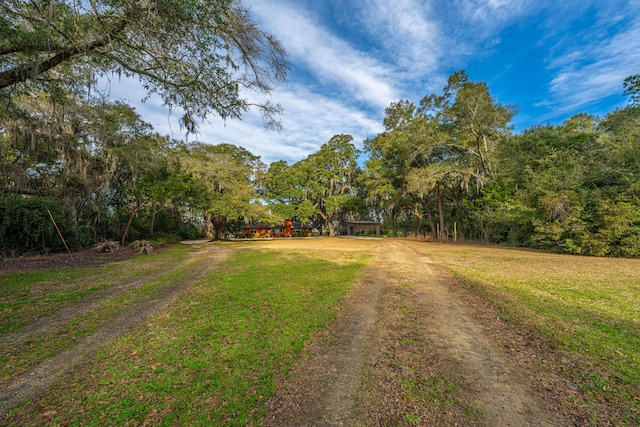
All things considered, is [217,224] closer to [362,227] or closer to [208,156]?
[208,156]

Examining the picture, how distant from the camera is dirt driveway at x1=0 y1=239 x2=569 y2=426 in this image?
2086 mm

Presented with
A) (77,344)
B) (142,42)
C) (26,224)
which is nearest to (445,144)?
(142,42)

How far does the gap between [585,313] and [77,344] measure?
8.07m

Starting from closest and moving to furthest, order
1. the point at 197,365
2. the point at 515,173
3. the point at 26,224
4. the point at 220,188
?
1. the point at 197,365
2. the point at 26,224
3. the point at 515,173
4. the point at 220,188

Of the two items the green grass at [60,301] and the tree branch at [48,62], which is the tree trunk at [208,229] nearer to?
the green grass at [60,301]

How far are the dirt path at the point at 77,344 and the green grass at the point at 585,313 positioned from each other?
215 inches

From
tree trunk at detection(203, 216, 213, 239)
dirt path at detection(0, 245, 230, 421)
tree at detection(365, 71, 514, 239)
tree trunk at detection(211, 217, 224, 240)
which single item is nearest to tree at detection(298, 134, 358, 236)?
tree at detection(365, 71, 514, 239)

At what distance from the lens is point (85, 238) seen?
13625 millimetres

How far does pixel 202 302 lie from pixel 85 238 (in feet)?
45.7

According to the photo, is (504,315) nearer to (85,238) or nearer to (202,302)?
(202,302)

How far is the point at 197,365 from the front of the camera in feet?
9.27

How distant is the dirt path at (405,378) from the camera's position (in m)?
2.07

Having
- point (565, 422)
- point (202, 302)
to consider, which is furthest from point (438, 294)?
point (202, 302)

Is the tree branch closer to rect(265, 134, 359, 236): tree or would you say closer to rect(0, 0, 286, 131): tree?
rect(0, 0, 286, 131): tree
